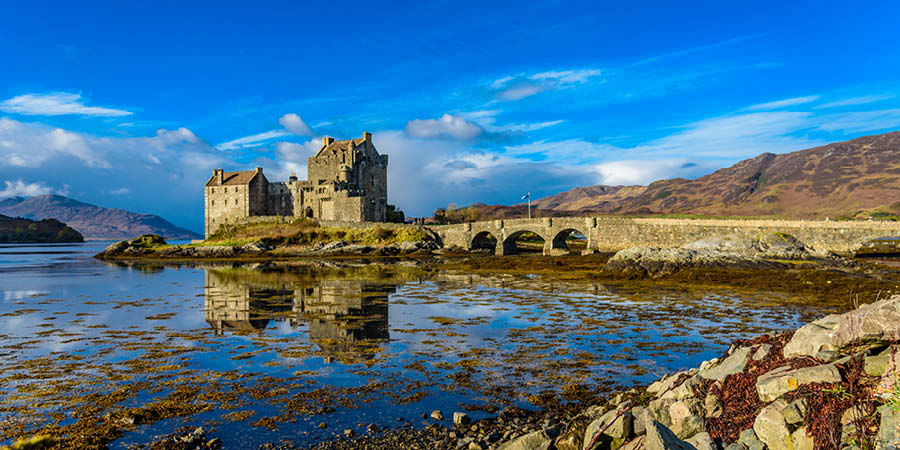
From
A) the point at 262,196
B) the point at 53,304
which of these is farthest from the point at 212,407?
the point at 262,196

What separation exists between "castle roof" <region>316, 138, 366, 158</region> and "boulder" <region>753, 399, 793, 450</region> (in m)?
78.1

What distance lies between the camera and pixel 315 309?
69.8 ft

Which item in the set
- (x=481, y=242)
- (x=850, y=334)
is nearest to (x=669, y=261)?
(x=850, y=334)

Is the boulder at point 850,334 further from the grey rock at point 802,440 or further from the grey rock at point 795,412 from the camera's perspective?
the grey rock at point 802,440

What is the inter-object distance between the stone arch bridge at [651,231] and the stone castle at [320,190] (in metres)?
18.1

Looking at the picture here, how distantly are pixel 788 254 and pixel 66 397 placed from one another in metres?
42.4

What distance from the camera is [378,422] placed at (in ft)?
27.9

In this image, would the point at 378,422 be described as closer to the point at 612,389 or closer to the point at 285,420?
the point at 285,420

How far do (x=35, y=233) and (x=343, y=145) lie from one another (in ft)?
510

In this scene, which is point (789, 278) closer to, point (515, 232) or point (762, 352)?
point (762, 352)

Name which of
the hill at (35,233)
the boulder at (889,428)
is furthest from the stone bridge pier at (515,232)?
the hill at (35,233)

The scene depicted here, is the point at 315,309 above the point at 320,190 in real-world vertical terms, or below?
below

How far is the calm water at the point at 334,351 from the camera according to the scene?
9.16 metres

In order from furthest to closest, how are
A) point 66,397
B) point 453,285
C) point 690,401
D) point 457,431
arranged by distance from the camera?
point 453,285
point 66,397
point 457,431
point 690,401
